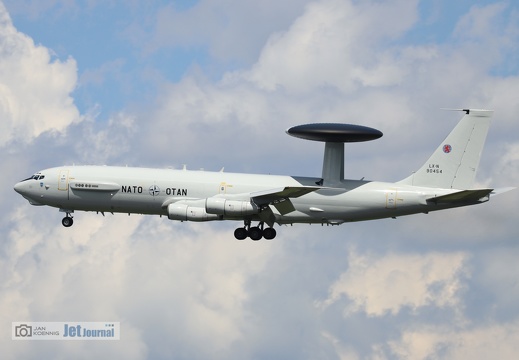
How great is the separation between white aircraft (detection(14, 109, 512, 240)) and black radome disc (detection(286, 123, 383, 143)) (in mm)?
71

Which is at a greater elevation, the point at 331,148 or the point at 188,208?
the point at 331,148

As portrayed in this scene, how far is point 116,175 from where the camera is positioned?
66438 mm

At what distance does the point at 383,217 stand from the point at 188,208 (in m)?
14.4

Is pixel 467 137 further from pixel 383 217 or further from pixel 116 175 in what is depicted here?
pixel 116 175

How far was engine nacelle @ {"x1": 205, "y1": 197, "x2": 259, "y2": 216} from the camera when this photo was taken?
6369 centimetres

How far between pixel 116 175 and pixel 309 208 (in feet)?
46.6

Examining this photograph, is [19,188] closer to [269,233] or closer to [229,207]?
[229,207]

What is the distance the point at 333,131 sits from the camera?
64.6m

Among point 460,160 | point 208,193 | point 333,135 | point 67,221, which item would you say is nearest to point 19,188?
point 67,221


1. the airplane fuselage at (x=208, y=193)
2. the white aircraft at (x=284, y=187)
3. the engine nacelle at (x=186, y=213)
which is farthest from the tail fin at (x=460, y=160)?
the engine nacelle at (x=186, y=213)

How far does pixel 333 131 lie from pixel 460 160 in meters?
10.5

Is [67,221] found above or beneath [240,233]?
above

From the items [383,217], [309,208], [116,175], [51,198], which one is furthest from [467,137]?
[51,198]

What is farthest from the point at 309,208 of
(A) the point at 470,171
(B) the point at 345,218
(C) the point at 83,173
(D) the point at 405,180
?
(C) the point at 83,173
